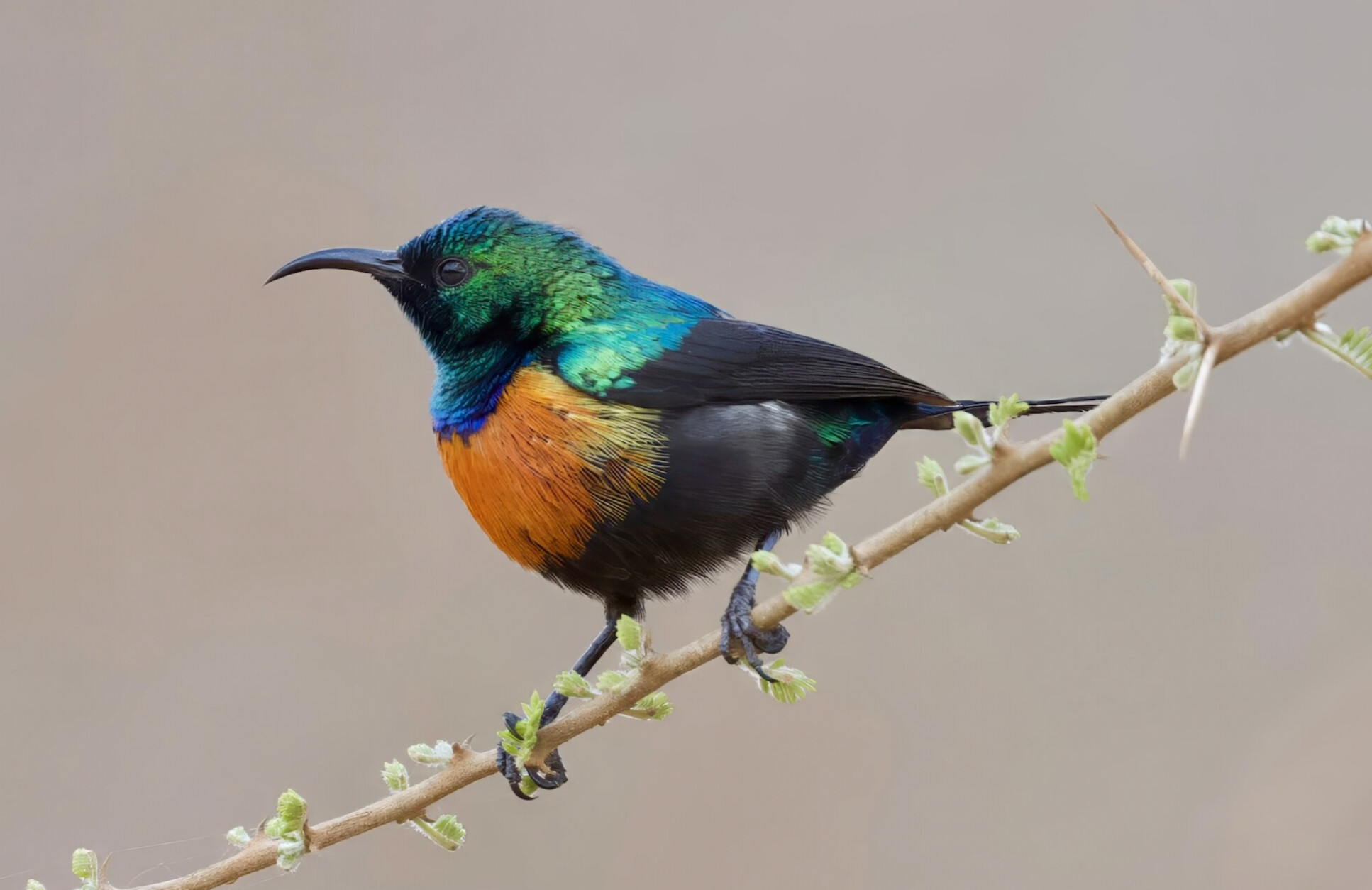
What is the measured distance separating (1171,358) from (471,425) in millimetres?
1281

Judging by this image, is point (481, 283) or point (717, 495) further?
point (481, 283)

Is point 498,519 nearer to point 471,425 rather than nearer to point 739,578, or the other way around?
point 471,425

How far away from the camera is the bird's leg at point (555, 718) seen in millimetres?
2422

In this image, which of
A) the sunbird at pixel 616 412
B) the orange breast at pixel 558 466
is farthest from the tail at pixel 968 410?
the orange breast at pixel 558 466

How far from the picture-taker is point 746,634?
205 centimetres

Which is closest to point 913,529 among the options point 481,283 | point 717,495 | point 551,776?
point 717,495

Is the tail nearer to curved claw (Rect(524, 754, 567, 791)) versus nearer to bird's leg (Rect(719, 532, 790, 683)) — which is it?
bird's leg (Rect(719, 532, 790, 683))

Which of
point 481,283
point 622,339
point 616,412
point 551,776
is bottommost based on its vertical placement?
point 551,776

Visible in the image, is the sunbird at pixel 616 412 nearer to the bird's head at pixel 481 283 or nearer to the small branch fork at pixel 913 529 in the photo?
the bird's head at pixel 481 283

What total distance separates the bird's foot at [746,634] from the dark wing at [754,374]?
363 millimetres

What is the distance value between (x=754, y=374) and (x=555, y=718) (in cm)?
83

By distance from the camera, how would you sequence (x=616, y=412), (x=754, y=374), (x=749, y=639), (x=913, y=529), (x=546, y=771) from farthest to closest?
(x=546, y=771) < (x=754, y=374) < (x=616, y=412) < (x=749, y=639) < (x=913, y=529)

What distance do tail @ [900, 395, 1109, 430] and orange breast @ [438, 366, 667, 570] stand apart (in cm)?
54

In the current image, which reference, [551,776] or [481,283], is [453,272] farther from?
[551,776]
